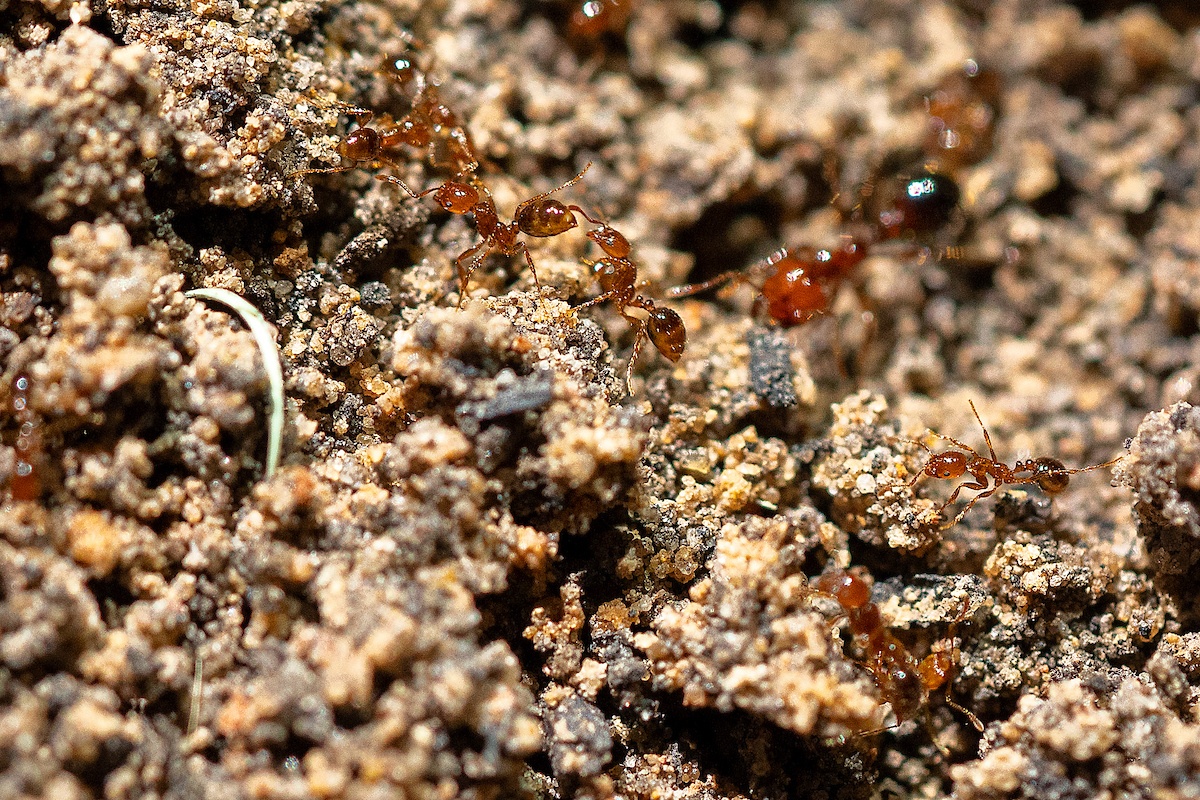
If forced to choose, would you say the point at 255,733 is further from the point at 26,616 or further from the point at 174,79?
the point at 174,79

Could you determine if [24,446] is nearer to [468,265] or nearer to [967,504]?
[468,265]

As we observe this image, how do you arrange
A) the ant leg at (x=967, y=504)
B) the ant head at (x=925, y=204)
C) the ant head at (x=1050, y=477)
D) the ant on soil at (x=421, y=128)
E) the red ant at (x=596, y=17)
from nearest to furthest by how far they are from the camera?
the ant leg at (x=967, y=504) < the ant head at (x=1050, y=477) < the ant on soil at (x=421, y=128) < the red ant at (x=596, y=17) < the ant head at (x=925, y=204)

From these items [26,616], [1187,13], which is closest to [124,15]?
[26,616]

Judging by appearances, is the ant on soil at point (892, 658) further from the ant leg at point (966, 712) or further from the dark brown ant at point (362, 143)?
the dark brown ant at point (362, 143)

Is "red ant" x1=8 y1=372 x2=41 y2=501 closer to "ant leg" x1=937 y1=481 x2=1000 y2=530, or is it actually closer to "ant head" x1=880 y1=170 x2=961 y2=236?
"ant leg" x1=937 y1=481 x2=1000 y2=530

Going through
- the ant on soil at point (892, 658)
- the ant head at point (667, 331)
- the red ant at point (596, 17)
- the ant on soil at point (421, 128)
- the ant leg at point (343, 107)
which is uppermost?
the red ant at point (596, 17)

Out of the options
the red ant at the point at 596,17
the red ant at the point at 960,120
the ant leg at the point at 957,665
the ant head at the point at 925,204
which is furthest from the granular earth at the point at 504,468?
the red ant at the point at 960,120

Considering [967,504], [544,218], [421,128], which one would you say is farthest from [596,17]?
[967,504]
